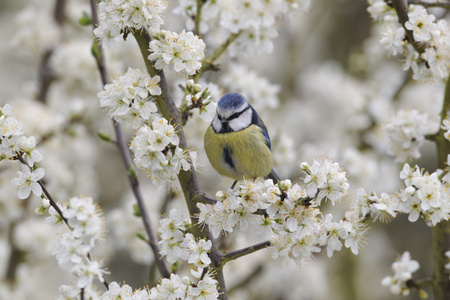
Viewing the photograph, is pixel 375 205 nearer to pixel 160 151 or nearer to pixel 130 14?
pixel 160 151

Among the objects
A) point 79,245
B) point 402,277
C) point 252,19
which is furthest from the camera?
point 252,19

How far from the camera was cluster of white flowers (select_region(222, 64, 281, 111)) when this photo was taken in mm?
3559

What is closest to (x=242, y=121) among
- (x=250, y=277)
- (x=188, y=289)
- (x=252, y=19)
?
(x=252, y=19)

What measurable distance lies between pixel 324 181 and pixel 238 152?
45.0 inches

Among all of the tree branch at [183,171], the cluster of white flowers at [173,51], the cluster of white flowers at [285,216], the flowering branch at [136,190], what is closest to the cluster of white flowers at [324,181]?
the cluster of white flowers at [285,216]

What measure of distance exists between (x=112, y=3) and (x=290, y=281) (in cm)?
346

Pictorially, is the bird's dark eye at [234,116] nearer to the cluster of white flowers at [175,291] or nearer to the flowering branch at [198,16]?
the flowering branch at [198,16]

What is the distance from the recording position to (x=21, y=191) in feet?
6.32

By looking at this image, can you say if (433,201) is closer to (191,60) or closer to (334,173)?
(334,173)

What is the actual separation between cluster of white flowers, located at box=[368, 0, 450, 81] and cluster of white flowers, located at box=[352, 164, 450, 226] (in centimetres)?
64

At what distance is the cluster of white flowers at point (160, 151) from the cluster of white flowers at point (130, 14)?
0.39m

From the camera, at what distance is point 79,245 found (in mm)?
1851

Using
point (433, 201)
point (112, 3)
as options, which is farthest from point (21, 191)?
point (433, 201)

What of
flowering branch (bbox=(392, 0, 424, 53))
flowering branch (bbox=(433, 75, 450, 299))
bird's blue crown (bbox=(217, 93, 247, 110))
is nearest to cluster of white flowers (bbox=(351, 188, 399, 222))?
flowering branch (bbox=(433, 75, 450, 299))
